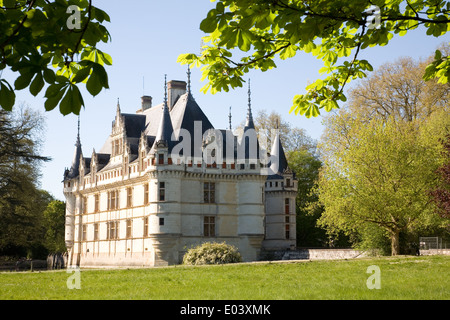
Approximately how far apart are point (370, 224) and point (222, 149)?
10.1 metres

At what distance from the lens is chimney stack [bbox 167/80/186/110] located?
38.2 meters

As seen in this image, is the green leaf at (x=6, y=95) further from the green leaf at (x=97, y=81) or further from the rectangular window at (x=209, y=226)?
the rectangular window at (x=209, y=226)

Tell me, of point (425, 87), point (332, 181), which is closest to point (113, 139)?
point (332, 181)

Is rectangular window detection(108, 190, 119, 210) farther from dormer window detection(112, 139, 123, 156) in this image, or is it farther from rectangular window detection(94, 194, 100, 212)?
dormer window detection(112, 139, 123, 156)

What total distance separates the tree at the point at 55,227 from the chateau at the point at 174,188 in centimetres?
1402

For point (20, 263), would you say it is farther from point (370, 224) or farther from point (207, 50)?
point (207, 50)

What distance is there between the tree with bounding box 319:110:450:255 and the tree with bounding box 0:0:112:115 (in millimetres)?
23287

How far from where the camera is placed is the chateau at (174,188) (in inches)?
1291

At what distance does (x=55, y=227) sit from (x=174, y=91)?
24000 millimetres

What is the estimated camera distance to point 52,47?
3631mm

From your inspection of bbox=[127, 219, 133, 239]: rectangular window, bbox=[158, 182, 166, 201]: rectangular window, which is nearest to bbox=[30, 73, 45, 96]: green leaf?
bbox=[158, 182, 166, 201]: rectangular window

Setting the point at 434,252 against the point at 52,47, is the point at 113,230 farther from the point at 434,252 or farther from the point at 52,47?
the point at 52,47

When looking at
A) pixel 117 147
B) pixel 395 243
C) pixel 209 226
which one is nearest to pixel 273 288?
pixel 395 243

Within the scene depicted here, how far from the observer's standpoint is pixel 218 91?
258 inches
